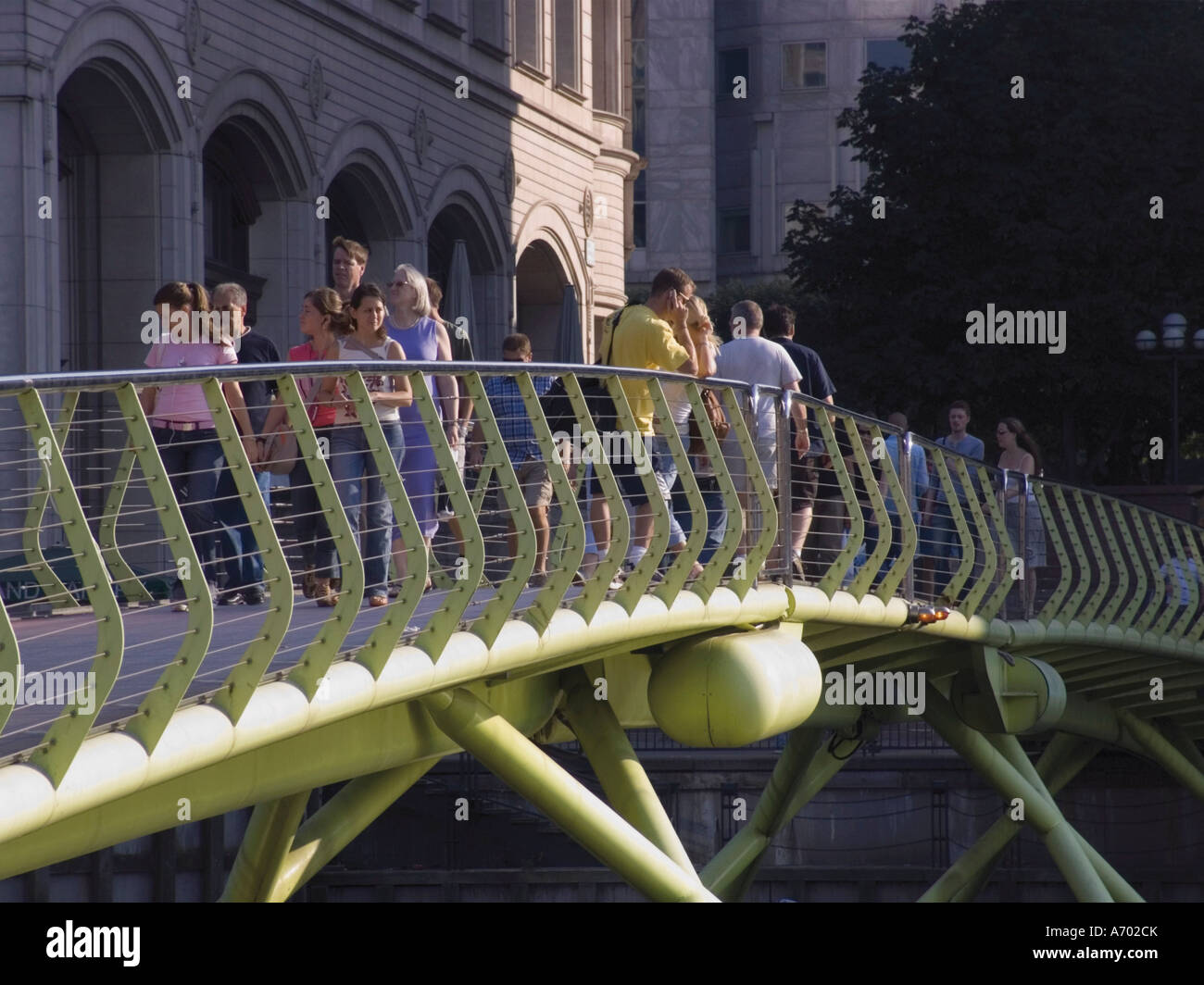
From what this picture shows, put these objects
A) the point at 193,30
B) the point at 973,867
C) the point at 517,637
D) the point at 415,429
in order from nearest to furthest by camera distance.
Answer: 1. the point at 517,637
2. the point at 415,429
3. the point at 973,867
4. the point at 193,30

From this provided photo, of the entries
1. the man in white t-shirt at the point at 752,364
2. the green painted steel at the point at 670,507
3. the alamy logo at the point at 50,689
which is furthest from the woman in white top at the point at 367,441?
the man in white t-shirt at the point at 752,364

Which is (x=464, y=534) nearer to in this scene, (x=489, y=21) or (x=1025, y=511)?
(x=1025, y=511)

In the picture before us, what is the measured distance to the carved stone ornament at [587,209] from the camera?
37.1 metres

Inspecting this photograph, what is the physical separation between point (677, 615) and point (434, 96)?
1979 centimetres

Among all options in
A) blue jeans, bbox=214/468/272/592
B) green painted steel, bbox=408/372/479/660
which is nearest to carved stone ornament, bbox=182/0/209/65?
blue jeans, bbox=214/468/272/592

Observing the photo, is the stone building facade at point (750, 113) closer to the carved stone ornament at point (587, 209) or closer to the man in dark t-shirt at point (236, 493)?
the carved stone ornament at point (587, 209)

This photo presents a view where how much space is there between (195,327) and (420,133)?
61.3 ft

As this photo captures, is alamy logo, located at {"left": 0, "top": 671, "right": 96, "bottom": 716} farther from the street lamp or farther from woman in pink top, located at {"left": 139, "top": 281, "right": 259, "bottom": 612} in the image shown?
the street lamp

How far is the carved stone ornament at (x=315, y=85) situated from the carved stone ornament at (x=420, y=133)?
304 cm

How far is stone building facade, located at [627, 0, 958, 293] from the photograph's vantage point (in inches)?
2611

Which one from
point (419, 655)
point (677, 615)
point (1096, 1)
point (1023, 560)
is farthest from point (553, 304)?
point (419, 655)

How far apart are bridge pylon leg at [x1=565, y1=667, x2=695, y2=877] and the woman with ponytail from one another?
524cm

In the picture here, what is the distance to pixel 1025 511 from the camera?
17484mm

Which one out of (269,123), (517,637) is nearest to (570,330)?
(269,123)
